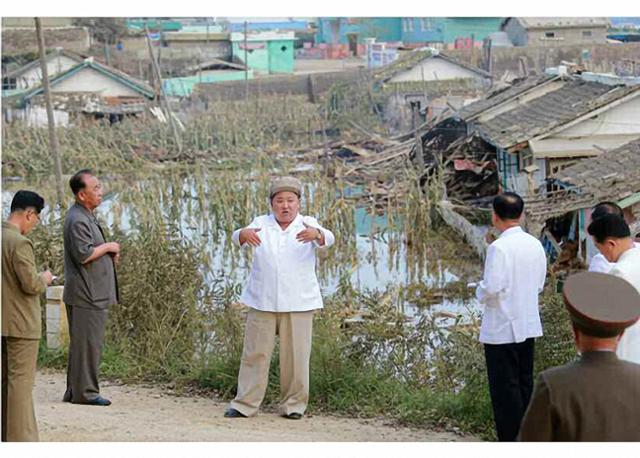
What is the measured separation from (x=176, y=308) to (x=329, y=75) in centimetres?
3078

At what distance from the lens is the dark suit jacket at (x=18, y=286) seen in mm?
5762

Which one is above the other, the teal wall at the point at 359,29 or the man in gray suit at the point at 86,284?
the teal wall at the point at 359,29

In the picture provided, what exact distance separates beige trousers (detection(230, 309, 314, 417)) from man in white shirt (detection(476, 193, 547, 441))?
1.28 metres

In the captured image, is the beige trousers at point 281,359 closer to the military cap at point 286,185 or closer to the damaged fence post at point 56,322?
the military cap at point 286,185

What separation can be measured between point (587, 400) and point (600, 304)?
1.04 feet

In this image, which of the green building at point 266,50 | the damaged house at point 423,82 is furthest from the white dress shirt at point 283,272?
the green building at point 266,50

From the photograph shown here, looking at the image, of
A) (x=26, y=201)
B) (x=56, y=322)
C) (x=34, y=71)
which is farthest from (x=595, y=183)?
(x=34, y=71)

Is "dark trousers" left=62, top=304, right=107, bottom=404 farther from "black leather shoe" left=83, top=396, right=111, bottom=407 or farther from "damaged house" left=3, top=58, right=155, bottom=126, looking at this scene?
"damaged house" left=3, top=58, right=155, bottom=126

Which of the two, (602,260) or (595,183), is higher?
(602,260)

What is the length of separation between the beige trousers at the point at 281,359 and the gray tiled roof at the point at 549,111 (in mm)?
11472

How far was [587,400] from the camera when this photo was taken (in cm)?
360

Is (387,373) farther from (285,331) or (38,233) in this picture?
(38,233)

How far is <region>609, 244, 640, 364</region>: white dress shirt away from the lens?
5.34 m

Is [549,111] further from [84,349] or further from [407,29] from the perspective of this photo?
[407,29]
